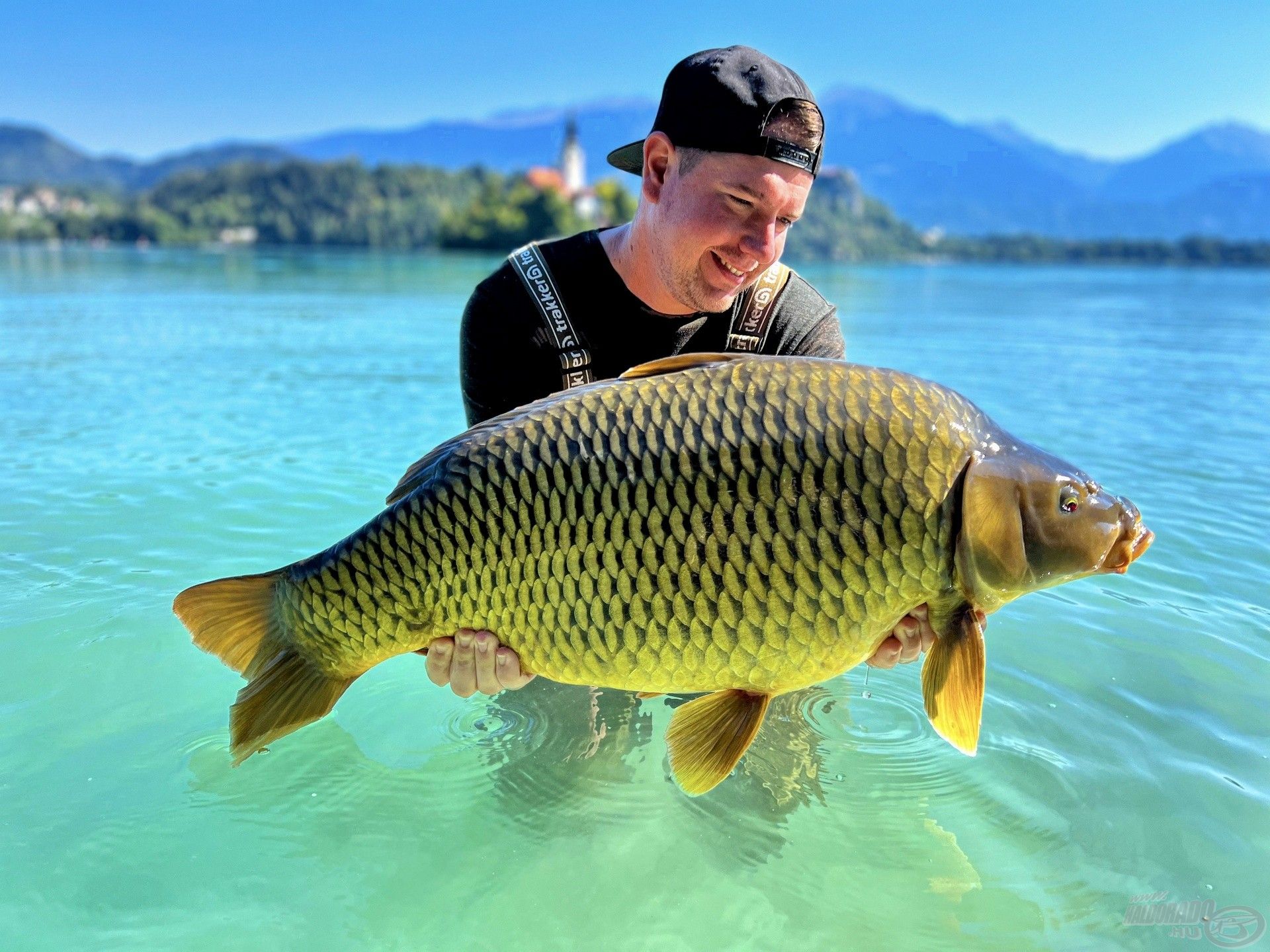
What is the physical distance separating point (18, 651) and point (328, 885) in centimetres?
190

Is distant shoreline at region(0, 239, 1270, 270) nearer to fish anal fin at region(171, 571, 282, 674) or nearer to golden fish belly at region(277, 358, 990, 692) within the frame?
fish anal fin at region(171, 571, 282, 674)

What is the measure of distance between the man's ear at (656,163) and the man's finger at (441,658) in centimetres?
136

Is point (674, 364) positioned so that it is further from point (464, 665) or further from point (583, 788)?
point (583, 788)

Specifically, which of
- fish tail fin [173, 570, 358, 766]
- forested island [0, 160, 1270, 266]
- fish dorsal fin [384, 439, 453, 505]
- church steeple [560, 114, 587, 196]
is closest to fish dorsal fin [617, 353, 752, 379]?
fish dorsal fin [384, 439, 453, 505]

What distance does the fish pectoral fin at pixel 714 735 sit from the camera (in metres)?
1.99

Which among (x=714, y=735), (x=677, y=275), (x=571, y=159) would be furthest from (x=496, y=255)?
(x=714, y=735)

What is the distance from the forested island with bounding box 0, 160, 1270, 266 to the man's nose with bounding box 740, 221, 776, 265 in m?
78.0

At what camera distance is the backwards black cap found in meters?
2.42

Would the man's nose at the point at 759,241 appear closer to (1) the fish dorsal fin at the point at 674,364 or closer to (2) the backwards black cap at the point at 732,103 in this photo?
(2) the backwards black cap at the point at 732,103

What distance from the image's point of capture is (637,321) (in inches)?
110

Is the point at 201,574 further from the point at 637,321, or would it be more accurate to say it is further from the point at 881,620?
the point at 881,620

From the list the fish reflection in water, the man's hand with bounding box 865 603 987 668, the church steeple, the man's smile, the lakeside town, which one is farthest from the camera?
the church steeple

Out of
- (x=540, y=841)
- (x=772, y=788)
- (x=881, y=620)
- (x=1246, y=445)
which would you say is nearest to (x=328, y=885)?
(x=540, y=841)

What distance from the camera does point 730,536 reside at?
1.85 meters
